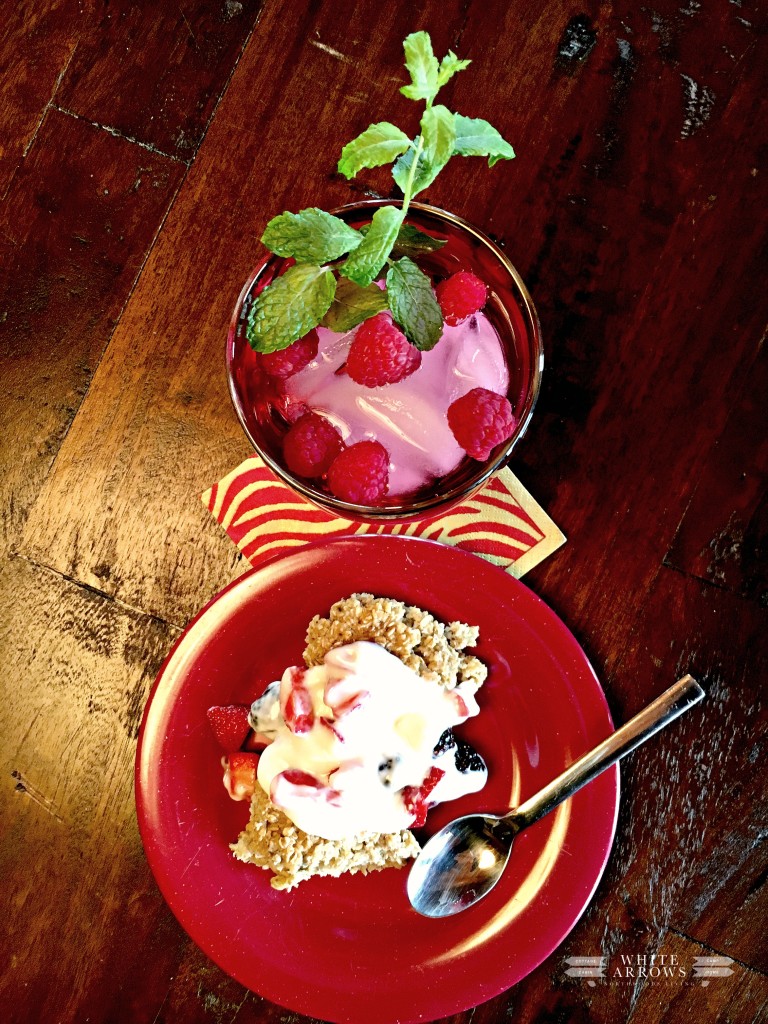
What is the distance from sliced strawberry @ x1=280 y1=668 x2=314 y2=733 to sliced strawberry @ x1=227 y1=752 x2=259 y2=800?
3.6 inches

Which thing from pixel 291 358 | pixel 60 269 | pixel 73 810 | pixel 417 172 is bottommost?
pixel 73 810

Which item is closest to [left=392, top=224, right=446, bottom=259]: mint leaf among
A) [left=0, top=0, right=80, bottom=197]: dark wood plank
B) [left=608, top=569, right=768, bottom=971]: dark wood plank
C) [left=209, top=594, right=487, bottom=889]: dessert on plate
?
[left=209, top=594, right=487, bottom=889]: dessert on plate

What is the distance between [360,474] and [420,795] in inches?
17.6

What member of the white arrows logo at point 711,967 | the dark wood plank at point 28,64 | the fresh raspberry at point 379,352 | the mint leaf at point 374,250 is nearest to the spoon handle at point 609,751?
the white arrows logo at point 711,967

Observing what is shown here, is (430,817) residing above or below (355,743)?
below

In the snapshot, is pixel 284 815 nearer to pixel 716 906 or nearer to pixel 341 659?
pixel 341 659

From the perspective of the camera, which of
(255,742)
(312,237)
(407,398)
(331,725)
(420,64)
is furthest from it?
(255,742)

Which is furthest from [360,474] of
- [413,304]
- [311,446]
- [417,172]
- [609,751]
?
[609,751]

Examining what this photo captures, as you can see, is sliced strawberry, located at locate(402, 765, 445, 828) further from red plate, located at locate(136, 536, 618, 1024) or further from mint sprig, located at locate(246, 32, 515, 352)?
mint sprig, located at locate(246, 32, 515, 352)

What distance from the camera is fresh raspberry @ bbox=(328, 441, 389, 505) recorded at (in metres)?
0.84

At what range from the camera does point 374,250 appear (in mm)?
751

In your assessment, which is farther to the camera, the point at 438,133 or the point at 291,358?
the point at 291,358

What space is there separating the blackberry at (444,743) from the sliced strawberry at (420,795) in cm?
2

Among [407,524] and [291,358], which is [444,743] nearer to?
[407,524]
